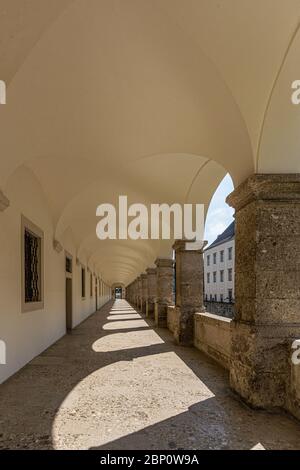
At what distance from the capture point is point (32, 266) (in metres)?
6.33

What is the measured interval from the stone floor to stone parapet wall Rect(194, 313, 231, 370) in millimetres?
242

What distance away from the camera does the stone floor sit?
269cm

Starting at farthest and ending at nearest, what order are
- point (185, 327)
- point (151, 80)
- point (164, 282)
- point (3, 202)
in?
point (164, 282) < point (185, 327) < point (3, 202) < point (151, 80)

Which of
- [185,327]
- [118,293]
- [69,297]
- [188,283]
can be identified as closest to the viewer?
[185,327]

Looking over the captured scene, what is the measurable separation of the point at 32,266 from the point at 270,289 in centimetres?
455

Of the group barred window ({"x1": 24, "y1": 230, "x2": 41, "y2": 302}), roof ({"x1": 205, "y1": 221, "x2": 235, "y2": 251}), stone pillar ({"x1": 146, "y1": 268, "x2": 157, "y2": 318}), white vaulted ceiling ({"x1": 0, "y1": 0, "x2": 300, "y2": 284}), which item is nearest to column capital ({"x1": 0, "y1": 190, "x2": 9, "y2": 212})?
white vaulted ceiling ({"x1": 0, "y1": 0, "x2": 300, "y2": 284})

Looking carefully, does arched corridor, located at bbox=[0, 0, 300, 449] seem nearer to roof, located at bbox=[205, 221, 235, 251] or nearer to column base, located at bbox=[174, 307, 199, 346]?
column base, located at bbox=[174, 307, 199, 346]

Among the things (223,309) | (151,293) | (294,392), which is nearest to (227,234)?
(223,309)

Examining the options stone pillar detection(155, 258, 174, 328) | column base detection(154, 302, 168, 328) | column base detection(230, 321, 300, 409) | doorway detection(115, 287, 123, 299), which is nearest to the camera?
column base detection(230, 321, 300, 409)

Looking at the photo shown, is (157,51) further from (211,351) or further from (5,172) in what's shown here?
(211,351)

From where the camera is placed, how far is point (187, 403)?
3.55m

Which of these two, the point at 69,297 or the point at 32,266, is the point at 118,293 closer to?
the point at 69,297

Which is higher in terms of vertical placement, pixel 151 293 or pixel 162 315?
pixel 151 293
